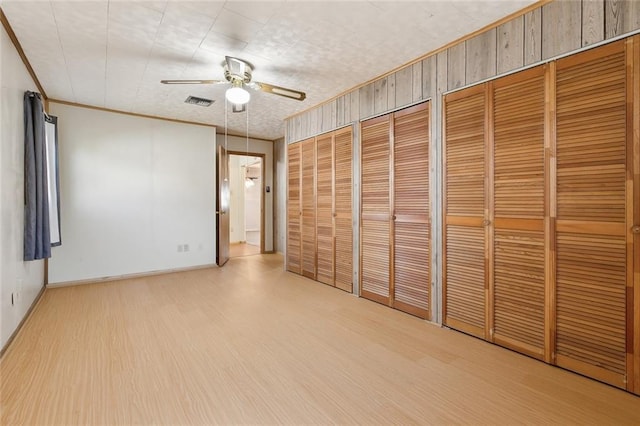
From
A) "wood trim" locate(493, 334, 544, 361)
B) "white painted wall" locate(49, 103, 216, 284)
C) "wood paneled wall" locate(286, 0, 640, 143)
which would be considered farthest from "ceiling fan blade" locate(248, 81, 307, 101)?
"white painted wall" locate(49, 103, 216, 284)

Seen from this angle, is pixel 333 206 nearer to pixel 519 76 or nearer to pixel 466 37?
pixel 466 37

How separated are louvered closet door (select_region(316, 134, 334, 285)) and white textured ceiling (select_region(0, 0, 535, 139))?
820 millimetres

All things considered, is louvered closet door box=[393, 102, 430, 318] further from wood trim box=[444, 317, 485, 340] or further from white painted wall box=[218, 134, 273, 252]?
white painted wall box=[218, 134, 273, 252]

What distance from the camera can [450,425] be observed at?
5.21 ft

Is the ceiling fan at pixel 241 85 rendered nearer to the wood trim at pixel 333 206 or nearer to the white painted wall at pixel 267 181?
the wood trim at pixel 333 206

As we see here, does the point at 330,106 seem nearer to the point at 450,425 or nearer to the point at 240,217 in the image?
the point at 450,425

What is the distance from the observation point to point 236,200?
28.8 ft

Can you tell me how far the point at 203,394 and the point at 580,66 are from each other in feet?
10.7

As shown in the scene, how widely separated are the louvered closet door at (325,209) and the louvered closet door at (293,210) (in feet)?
1.71

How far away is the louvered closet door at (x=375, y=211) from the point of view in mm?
3424

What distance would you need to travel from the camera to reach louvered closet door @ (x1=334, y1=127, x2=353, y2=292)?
3918 mm

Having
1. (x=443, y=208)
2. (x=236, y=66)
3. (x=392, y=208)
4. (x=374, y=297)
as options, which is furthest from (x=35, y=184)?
(x=443, y=208)

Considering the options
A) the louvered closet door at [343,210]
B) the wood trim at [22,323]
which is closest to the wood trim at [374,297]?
the louvered closet door at [343,210]

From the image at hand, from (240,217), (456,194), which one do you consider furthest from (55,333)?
(240,217)
